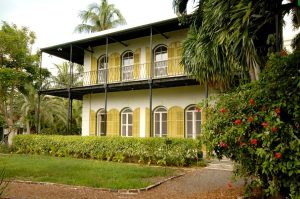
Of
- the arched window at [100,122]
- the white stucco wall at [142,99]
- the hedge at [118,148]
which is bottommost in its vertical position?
the hedge at [118,148]

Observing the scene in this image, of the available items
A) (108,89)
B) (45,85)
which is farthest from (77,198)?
(45,85)

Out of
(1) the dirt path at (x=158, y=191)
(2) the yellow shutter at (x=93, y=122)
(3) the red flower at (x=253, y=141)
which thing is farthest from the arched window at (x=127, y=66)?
(3) the red flower at (x=253, y=141)

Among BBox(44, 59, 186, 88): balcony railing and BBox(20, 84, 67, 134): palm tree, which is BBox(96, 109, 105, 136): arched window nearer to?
BBox(44, 59, 186, 88): balcony railing

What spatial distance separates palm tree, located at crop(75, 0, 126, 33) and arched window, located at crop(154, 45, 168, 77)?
14.2 metres

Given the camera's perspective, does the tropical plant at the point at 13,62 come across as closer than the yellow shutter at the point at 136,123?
No

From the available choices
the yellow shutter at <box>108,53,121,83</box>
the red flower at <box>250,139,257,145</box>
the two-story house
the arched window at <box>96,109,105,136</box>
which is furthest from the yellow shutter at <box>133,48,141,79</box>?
the red flower at <box>250,139,257,145</box>

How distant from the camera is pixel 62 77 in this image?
86.2 ft

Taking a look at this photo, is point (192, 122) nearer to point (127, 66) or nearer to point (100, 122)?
point (127, 66)

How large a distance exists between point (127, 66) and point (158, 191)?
11493 millimetres

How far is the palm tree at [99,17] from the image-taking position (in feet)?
103

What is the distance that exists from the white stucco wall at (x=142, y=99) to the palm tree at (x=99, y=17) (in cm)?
1302

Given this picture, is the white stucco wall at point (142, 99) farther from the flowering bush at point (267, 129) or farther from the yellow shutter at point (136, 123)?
the flowering bush at point (267, 129)

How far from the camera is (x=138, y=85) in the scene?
17.0 metres

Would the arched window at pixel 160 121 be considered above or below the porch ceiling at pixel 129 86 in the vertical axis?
below
